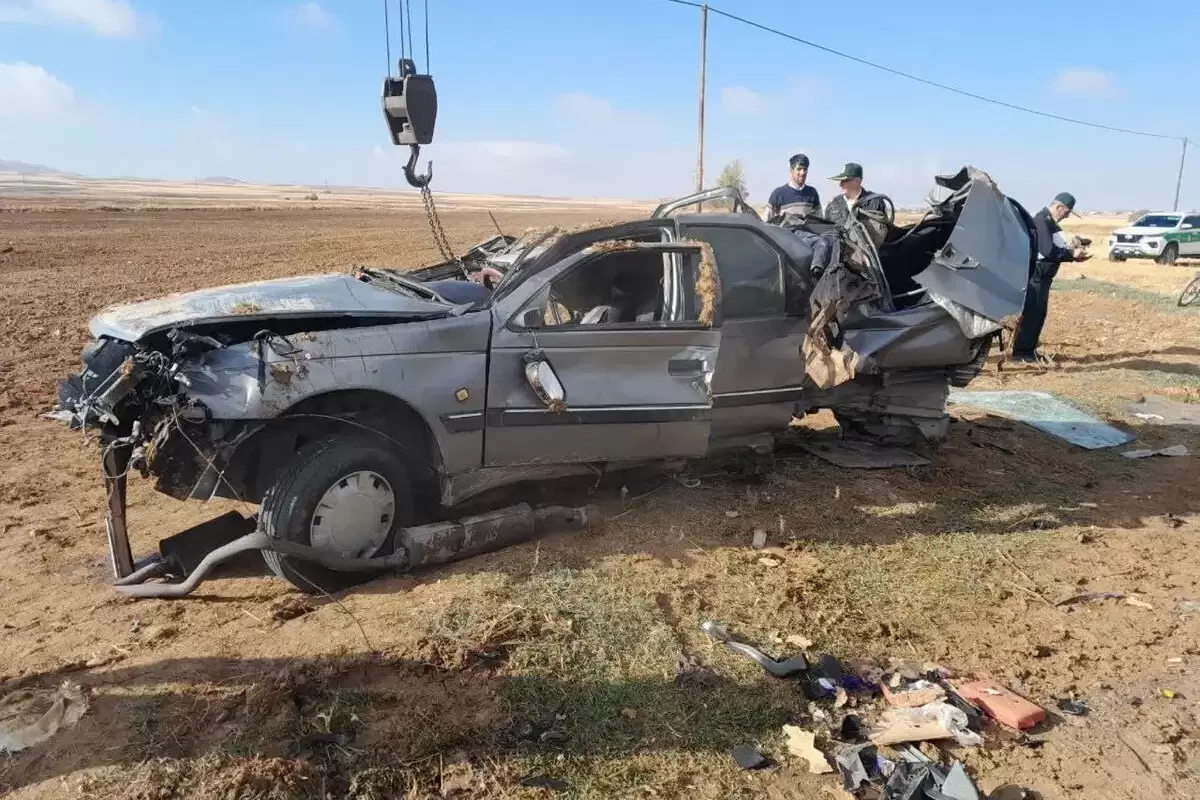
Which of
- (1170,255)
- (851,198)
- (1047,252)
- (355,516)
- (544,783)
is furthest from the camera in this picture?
(1170,255)

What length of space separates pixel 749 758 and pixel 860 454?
12.3 feet

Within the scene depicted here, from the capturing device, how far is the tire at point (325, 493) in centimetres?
396

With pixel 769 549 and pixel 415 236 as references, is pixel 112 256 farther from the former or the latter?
pixel 769 549

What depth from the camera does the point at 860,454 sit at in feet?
20.8

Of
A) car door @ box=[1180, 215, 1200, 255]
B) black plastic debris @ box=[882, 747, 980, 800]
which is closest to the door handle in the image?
black plastic debris @ box=[882, 747, 980, 800]

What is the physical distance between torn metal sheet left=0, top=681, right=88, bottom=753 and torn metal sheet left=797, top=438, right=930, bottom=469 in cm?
489

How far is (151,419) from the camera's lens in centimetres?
383

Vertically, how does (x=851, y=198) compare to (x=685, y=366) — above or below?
above

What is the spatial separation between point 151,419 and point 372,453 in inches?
39.8

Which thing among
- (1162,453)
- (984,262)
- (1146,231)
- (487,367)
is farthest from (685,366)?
(1146,231)

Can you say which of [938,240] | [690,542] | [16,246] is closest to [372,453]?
[690,542]

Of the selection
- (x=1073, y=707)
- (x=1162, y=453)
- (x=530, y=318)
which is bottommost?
(x=1073, y=707)

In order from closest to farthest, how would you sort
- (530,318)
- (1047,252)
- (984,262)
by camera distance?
(530,318)
(984,262)
(1047,252)

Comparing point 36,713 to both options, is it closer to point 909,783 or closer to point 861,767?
point 861,767
